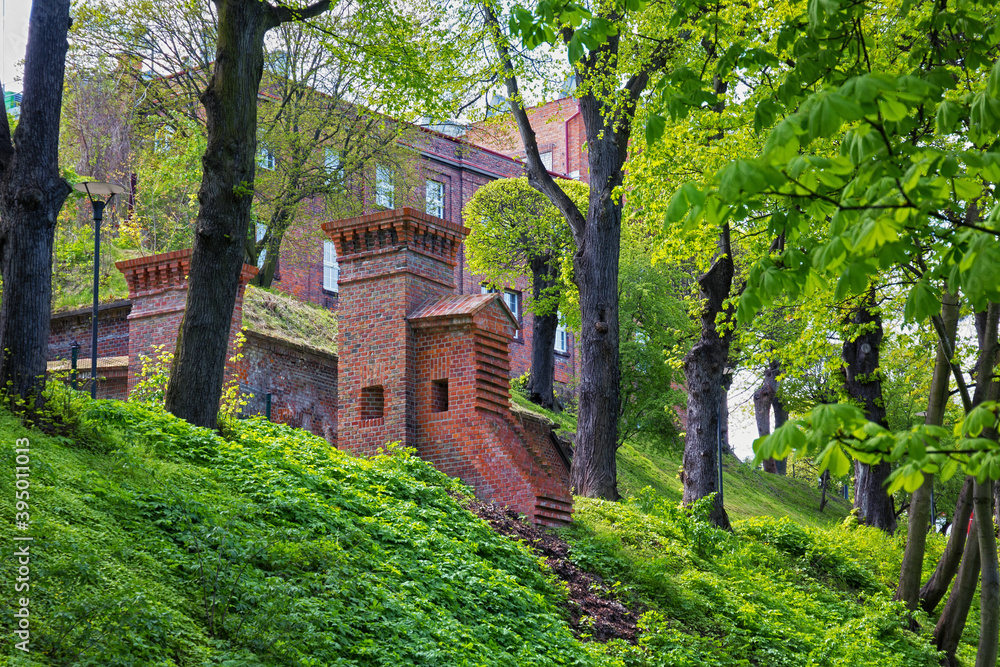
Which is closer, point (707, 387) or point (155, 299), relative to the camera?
point (155, 299)

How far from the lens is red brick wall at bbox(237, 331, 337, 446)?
739 inches

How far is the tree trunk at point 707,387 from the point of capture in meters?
16.3

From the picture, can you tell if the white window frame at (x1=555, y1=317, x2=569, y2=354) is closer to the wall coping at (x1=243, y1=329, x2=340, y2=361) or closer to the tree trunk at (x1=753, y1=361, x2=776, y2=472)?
the tree trunk at (x1=753, y1=361, x2=776, y2=472)

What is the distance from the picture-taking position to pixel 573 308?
27.1 meters

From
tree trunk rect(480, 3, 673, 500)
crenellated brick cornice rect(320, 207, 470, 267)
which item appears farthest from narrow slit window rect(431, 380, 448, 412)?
tree trunk rect(480, 3, 673, 500)

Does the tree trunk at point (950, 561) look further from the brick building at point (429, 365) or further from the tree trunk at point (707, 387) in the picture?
the brick building at point (429, 365)

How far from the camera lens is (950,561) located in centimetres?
1362

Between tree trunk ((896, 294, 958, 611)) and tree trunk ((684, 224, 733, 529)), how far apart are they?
9.99ft

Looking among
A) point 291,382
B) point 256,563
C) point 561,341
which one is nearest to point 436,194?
point 561,341

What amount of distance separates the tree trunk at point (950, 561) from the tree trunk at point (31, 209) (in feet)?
36.4

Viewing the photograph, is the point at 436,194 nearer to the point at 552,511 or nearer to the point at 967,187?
the point at 552,511

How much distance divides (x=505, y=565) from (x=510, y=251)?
67.1 feet

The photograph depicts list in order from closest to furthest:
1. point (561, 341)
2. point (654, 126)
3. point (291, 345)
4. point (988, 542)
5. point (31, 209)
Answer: point (654, 126)
point (31, 209)
point (988, 542)
point (291, 345)
point (561, 341)

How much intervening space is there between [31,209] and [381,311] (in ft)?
17.8
